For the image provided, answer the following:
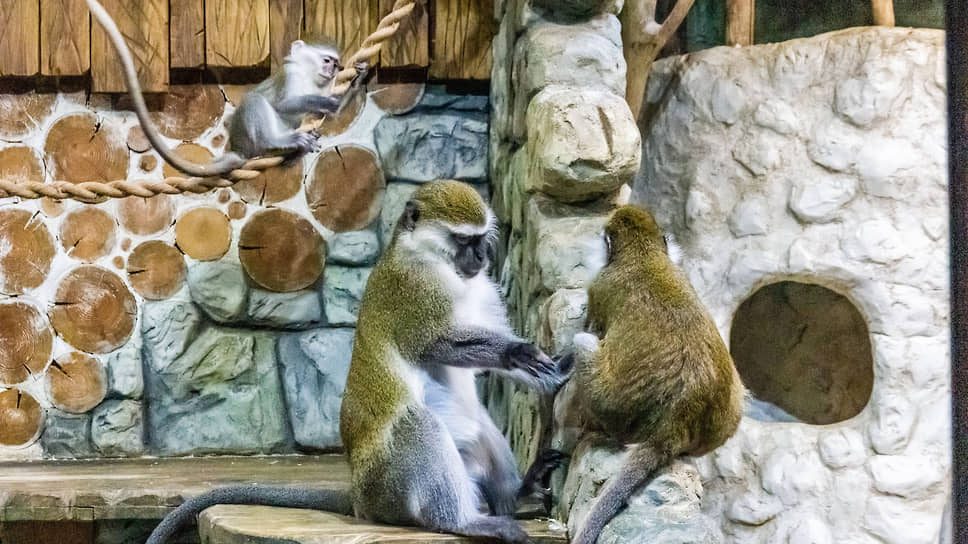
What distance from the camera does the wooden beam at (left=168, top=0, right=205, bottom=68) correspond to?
522cm

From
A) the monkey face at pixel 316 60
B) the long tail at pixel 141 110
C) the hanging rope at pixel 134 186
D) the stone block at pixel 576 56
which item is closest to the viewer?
the long tail at pixel 141 110

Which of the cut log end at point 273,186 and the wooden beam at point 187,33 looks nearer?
the wooden beam at point 187,33

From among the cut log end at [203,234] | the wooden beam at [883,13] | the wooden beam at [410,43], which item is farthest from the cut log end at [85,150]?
the wooden beam at [883,13]

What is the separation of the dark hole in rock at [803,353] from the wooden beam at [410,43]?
235 centimetres

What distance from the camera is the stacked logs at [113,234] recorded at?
5219 mm

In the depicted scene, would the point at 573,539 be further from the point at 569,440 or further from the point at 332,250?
the point at 332,250

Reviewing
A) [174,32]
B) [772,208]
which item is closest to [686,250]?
[772,208]

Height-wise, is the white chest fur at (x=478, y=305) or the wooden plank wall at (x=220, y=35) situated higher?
the wooden plank wall at (x=220, y=35)

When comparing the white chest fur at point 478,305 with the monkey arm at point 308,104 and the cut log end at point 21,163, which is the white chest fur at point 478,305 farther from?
the cut log end at point 21,163

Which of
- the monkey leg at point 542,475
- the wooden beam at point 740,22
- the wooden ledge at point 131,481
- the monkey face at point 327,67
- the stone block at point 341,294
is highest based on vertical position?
the wooden beam at point 740,22

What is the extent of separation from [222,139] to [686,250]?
7.97 feet

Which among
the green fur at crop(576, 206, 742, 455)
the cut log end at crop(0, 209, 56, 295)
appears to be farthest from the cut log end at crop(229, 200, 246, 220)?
the green fur at crop(576, 206, 742, 455)

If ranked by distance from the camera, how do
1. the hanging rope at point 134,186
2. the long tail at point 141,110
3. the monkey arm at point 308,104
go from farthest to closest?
the monkey arm at point 308,104
the hanging rope at point 134,186
the long tail at point 141,110

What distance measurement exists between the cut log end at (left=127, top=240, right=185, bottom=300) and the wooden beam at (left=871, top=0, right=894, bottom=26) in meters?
3.76
